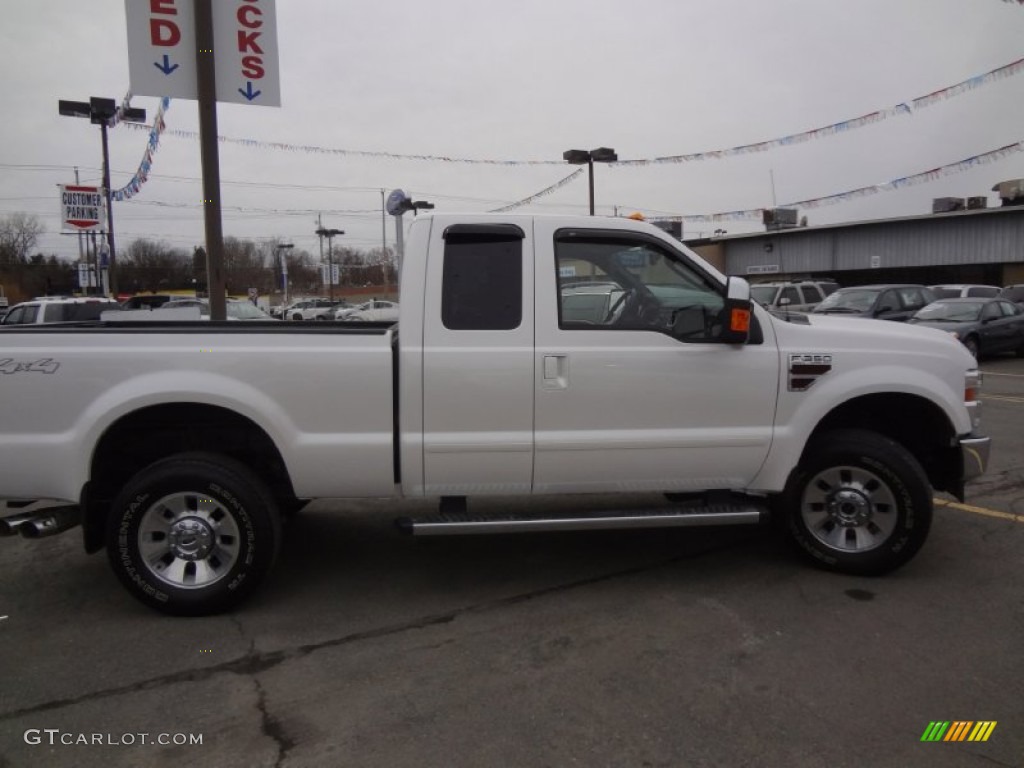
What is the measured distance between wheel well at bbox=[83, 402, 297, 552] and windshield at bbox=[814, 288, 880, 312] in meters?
17.2

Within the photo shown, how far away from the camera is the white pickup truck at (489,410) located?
380 centimetres

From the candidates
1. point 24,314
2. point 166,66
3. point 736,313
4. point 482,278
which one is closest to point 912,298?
point 736,313

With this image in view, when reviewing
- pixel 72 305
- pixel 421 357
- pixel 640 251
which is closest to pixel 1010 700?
pixel 640 251

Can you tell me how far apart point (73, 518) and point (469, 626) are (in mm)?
2203

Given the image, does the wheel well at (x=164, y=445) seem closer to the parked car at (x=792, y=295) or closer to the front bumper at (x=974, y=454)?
the front bumper at (x=974, y=454)

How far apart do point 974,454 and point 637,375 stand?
2.09m

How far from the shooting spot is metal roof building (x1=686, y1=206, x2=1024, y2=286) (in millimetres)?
31406

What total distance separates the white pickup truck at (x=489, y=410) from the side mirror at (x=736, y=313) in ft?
0.05

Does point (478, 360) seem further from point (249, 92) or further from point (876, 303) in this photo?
point (876, 303)

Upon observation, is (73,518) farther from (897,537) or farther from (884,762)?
(897,537)

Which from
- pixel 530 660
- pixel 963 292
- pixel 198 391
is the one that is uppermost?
pixel 963 292

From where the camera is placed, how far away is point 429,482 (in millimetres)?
4035

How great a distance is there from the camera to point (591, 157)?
25.2 metres

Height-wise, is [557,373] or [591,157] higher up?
[591,157]
